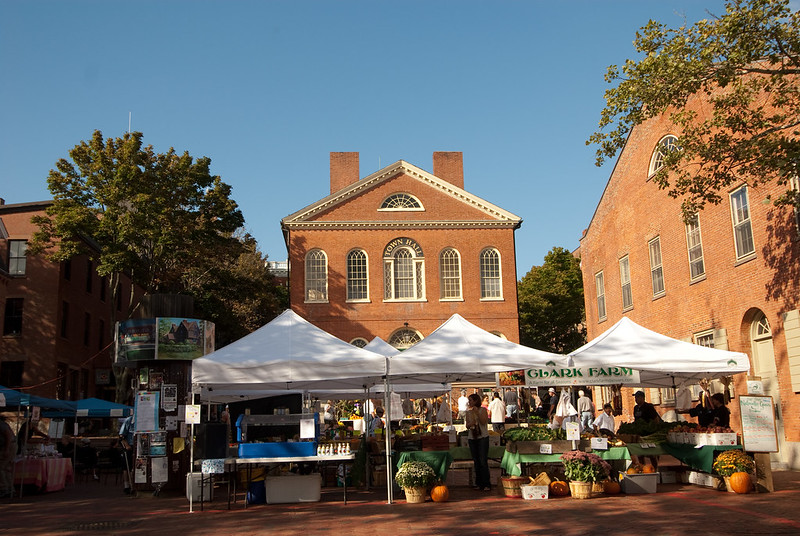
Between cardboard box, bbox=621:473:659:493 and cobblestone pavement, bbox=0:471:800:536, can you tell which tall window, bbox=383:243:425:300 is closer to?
cobblestone pavement, bbox=0:471:800:536

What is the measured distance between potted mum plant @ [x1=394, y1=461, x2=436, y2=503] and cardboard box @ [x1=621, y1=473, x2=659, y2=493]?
3115 mm

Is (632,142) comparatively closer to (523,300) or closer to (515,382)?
(515,382)

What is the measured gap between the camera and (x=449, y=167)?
41125 mm

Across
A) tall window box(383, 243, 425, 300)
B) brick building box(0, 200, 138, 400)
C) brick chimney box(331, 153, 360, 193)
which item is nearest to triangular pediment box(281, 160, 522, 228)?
tall window box(383, 243, 425, 300)

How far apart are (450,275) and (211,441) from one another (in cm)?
2638

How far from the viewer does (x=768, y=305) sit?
15.0 metres

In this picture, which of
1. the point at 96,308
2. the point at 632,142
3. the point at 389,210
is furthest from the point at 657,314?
the point at 96,308

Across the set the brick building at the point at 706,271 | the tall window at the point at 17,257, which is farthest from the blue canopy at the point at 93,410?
the brick building at the point at 706,271

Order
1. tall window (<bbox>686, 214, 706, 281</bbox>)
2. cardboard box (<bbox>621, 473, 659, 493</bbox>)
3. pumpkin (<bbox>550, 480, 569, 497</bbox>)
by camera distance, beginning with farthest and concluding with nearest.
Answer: tall window (<bbox>686, 214, 706, 281</bbox>), cardboard box (<bbox>621, 473, 659, 493</bbox>), pumpkin (<bbox>550, 480, 569, 497</bbox>)

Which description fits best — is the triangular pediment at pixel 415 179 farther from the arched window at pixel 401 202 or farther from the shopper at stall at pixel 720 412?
the shopper at stall at pixel 720 412

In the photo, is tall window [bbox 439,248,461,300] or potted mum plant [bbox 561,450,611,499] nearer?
potted mum plant [bbox 561,450,611,499]

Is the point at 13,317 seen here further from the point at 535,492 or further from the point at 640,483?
the point at 640,483

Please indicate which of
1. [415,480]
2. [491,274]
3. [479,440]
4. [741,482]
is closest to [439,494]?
[415,480]

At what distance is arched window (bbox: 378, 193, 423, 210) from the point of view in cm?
3788
